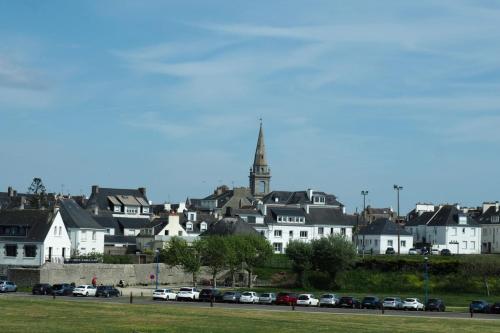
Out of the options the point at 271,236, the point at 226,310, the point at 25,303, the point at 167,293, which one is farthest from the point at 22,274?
the point at 271,236

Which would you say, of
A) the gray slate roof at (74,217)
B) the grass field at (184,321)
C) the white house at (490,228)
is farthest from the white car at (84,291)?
the white house at (490,228)

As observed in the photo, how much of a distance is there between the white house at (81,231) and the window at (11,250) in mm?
9616

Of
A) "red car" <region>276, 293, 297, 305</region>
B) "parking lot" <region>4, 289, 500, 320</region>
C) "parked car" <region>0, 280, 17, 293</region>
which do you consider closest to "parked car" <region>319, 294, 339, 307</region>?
"red car" <region>276, 293, 297, 305</region>

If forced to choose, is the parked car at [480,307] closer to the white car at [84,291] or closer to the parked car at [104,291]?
the parked car at [104,291]

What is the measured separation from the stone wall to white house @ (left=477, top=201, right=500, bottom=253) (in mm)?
64495

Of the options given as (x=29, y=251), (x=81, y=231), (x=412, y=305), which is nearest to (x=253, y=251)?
(x=81, y=231)

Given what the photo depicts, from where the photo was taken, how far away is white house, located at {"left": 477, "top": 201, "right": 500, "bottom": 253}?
15962cm

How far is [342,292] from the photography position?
106688 mm

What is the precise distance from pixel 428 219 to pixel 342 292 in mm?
55569

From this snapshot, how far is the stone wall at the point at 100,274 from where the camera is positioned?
9531 centimetres

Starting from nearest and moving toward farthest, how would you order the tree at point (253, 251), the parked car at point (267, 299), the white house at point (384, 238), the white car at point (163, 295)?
the parked car at point (267, 299) < the white car at point (163, 295) < the tree at point (253, 251) < the white house at point (384, 238)

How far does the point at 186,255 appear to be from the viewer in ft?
354

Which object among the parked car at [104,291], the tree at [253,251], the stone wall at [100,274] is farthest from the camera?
the tree at [253,251]

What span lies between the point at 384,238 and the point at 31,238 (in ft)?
212
